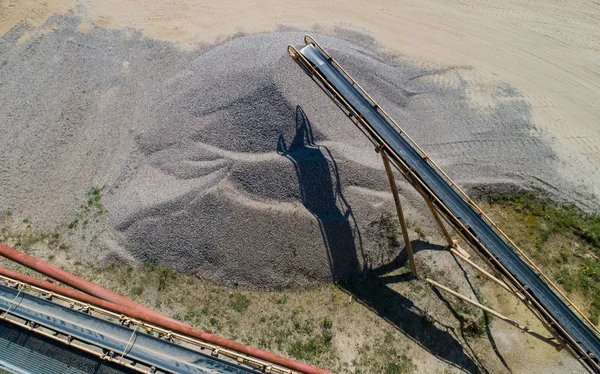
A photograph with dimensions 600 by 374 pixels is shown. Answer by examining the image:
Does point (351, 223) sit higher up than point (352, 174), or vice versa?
point (352, 174)

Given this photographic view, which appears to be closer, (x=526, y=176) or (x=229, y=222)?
(x=229, y=222)

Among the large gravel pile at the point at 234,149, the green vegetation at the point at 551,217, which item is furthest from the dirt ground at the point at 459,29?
the green vegetation at the point at 551,217

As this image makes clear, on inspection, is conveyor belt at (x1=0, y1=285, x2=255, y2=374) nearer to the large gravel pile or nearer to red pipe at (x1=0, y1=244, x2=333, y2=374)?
red pipe at (x1=0, y1=244, x2=333, y2=374)

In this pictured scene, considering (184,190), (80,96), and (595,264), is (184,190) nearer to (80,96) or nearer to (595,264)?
(80,96)

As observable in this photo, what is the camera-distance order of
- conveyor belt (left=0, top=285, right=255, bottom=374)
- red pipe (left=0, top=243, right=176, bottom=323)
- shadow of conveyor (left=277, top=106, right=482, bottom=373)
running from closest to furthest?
1. conveyor belt (left=0, top=285, right=255, bottom=374)
2. red pipe (left=0, top=243, right=176, bottom=323)
3. shadow of conveyor (left=277, top=106, right=482, bottom=373)

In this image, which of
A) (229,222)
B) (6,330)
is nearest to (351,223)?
(229,222)

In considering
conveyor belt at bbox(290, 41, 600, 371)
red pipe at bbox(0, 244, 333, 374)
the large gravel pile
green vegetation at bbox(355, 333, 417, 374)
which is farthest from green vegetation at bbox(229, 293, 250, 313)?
conveyor belt at bbox(290, 41, 600, 371)
